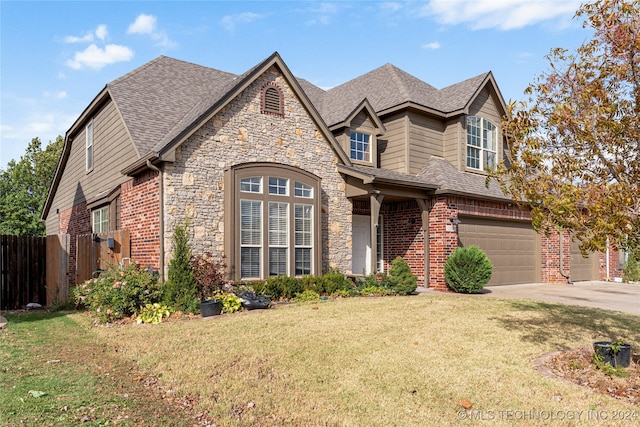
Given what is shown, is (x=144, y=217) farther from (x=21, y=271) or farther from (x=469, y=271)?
(x=469, y=271)

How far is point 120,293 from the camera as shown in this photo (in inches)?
389

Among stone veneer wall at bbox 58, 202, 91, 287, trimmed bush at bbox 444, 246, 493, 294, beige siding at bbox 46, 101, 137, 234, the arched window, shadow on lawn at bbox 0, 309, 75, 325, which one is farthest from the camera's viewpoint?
stone veneer wall at bbox 58, 202, 91, 287

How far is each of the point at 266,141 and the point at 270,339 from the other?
22.2 feet

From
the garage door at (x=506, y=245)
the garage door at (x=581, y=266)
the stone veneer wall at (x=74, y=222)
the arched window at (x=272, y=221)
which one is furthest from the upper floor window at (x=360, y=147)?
the garage door at (x=581, y=266)

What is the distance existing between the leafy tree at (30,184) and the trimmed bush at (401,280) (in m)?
32.1

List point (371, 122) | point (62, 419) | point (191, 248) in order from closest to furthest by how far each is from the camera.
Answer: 1. point (62, 419)
2. point (191, 248)
3. point (371, 122)

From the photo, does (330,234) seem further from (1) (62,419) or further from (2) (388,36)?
(1) (62,419)

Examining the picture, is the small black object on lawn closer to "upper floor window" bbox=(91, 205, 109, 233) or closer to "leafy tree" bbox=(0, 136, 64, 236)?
"upper floor window" bbox=(91, 205, 109, 233)

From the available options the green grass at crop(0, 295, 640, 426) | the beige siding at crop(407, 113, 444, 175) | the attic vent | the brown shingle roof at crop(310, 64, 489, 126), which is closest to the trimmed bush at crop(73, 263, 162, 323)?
the green grass at crop(0, 295, 640, 426)

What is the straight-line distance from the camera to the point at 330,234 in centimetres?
1398

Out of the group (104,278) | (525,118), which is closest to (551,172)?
(525,118)

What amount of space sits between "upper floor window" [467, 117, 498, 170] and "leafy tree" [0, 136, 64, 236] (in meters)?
31.6

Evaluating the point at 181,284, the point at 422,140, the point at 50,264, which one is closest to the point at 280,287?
the point at 181,284

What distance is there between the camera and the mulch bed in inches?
201
